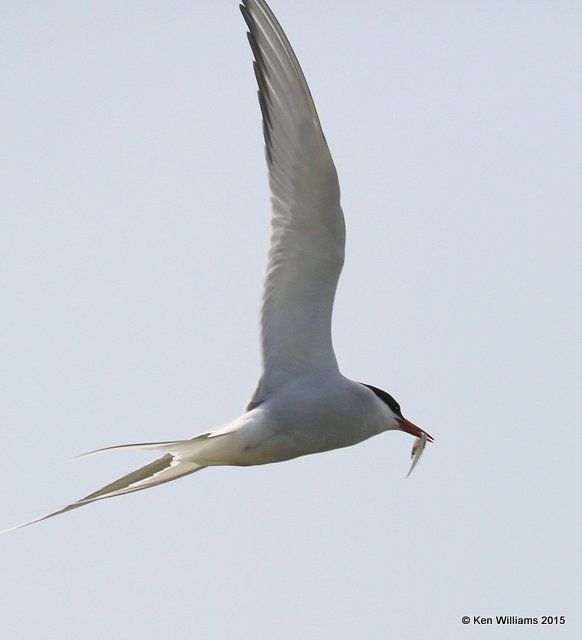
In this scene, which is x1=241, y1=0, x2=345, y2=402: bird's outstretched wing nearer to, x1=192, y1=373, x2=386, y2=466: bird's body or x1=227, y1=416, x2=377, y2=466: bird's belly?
x1=192, y1=373, x2=386, y2=466: bird's body

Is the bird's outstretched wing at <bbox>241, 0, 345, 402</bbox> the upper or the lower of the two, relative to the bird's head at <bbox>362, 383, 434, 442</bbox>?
upper

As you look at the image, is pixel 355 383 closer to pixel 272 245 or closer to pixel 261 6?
pixel 272 245

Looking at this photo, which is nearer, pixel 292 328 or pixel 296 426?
pixel 296 426

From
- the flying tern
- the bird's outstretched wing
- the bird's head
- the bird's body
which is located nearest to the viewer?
the bird's outstretched wing

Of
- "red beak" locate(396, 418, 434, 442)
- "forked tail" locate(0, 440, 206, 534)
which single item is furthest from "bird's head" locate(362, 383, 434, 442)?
"forked tail" locate(0, 440, 206, 534)

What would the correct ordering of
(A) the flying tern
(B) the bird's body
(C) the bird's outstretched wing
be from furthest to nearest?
(B) the bird's body → (A) the flying tern → (C) the bird's outstretched wing

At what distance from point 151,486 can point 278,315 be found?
126cm

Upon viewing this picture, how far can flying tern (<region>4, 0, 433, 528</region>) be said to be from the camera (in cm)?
783

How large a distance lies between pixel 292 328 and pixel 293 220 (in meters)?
0.69

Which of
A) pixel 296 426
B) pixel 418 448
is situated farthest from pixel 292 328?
pixel 418 448

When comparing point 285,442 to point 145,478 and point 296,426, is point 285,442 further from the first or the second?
point 145,478

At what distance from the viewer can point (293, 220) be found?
8.20 meters

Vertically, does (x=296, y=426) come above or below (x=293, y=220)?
below

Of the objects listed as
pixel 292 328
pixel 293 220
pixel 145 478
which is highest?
pixel 293 220
